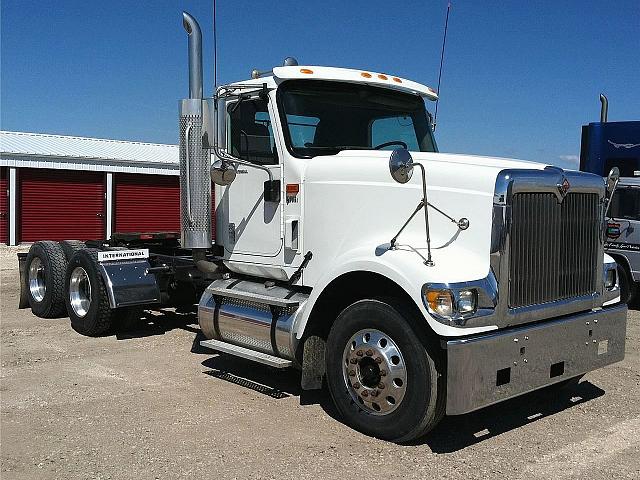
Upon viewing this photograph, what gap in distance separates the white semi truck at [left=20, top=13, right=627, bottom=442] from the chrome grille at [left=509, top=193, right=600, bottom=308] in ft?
0.05

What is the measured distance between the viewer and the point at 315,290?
539cm

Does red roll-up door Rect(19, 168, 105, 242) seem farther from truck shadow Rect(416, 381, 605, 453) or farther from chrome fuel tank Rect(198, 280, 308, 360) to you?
truck shadow Rect(416, 381, 605, 453)

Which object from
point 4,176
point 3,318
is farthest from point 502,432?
point 4,176

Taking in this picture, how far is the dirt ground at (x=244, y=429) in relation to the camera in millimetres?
4410

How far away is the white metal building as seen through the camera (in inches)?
886

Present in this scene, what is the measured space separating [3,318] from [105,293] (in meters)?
2.56

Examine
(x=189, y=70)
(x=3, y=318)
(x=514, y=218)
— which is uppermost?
(x=189, y=70)

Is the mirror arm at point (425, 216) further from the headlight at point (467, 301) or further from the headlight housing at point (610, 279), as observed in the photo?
Answer: the headlight housing at point (610, 279)

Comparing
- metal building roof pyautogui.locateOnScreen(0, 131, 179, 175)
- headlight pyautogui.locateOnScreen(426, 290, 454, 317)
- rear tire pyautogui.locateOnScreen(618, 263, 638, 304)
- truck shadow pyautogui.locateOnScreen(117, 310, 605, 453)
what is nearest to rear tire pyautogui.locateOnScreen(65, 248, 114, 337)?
truck shadow pyautogui.locateOnScreen(117, 310, 605, 453)

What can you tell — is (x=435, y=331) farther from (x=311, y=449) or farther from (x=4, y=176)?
(x=4, y=176)

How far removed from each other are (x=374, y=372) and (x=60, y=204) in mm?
20719

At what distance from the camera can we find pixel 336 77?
6184 mm

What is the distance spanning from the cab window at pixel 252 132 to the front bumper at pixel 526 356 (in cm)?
257

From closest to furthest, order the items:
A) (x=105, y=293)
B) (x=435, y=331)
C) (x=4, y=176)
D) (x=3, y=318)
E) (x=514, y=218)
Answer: (x=435, y=331)
(x=514, y=218)
(x=105, y=293)
(x=3, y=318)
(x=4, y=176)
